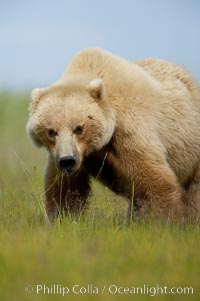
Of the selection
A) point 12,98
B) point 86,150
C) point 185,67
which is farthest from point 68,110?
point 12,98

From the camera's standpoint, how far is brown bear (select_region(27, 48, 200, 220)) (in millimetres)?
6461

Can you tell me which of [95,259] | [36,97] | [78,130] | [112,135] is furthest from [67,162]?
[95,259]

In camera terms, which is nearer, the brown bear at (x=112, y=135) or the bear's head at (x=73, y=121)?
the bear's head at (x=73, y=121)

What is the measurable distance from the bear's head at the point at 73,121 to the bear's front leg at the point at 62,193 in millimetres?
328

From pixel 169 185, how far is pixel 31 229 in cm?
138

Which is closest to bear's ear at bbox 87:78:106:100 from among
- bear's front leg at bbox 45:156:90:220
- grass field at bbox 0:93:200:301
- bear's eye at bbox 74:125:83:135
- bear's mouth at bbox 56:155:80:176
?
bear's eye at bbox 74:125:83:135

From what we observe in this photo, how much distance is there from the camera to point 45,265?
4582 millimetres

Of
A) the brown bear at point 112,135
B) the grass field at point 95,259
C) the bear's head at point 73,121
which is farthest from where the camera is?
the brown bear at point 112,135

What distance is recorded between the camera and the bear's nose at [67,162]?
20.4 ft

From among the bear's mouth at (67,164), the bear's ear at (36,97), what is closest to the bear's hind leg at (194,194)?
the bear's mouth at (67,164)

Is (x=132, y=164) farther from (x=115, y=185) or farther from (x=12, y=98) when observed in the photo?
(x=12, y=98)

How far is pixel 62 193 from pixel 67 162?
0.84 m

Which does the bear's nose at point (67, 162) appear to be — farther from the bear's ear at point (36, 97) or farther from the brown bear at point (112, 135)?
the bear's ear at point (36, 97)

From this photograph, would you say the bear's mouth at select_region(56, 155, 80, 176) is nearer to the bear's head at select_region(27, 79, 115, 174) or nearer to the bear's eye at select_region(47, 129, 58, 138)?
the bear's head at select_region(27, 79, 115, 174)
